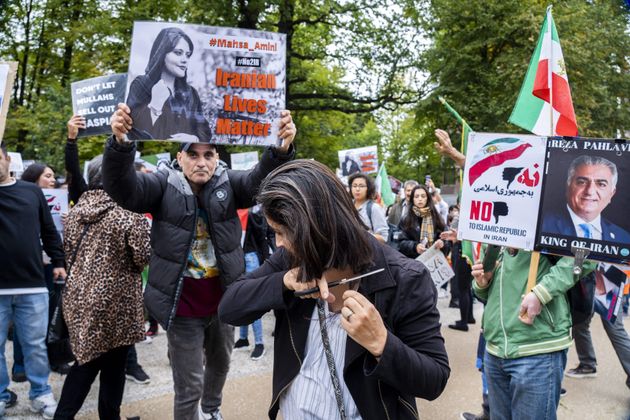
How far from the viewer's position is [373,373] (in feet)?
4.64

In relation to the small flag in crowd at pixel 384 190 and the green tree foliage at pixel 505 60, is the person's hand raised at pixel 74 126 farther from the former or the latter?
the green tree foliage at pixel 505 60

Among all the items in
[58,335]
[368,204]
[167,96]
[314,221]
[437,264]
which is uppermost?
[167,96]

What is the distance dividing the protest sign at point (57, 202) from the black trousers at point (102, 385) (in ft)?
6.97

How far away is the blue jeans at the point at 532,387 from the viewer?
97.7 inches

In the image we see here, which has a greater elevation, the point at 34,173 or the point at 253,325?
the point at 34,173

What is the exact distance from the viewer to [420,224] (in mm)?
6633

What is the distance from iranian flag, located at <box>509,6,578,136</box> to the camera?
2.99 metres

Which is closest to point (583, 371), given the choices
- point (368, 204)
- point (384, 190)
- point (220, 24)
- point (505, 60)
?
point (368, 204)

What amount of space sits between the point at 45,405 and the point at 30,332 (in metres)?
0.59

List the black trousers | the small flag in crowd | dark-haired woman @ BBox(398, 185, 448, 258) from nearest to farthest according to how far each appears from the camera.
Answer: the black trousers
dark-haired woman @ BBox(398, 185, 448, 258)
the small flag in crowd

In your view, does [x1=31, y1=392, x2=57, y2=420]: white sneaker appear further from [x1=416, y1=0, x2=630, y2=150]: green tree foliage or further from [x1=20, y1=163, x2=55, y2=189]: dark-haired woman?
[x1=416, y1=0, x2=630, y2=150]: green tree foliage

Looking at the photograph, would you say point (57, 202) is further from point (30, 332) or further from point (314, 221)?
point (314, 221)

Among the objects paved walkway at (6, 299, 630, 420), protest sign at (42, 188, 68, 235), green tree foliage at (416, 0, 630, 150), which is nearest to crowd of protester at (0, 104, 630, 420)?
paved walkway at (6, 299, 630, 420)

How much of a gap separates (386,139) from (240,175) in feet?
121
